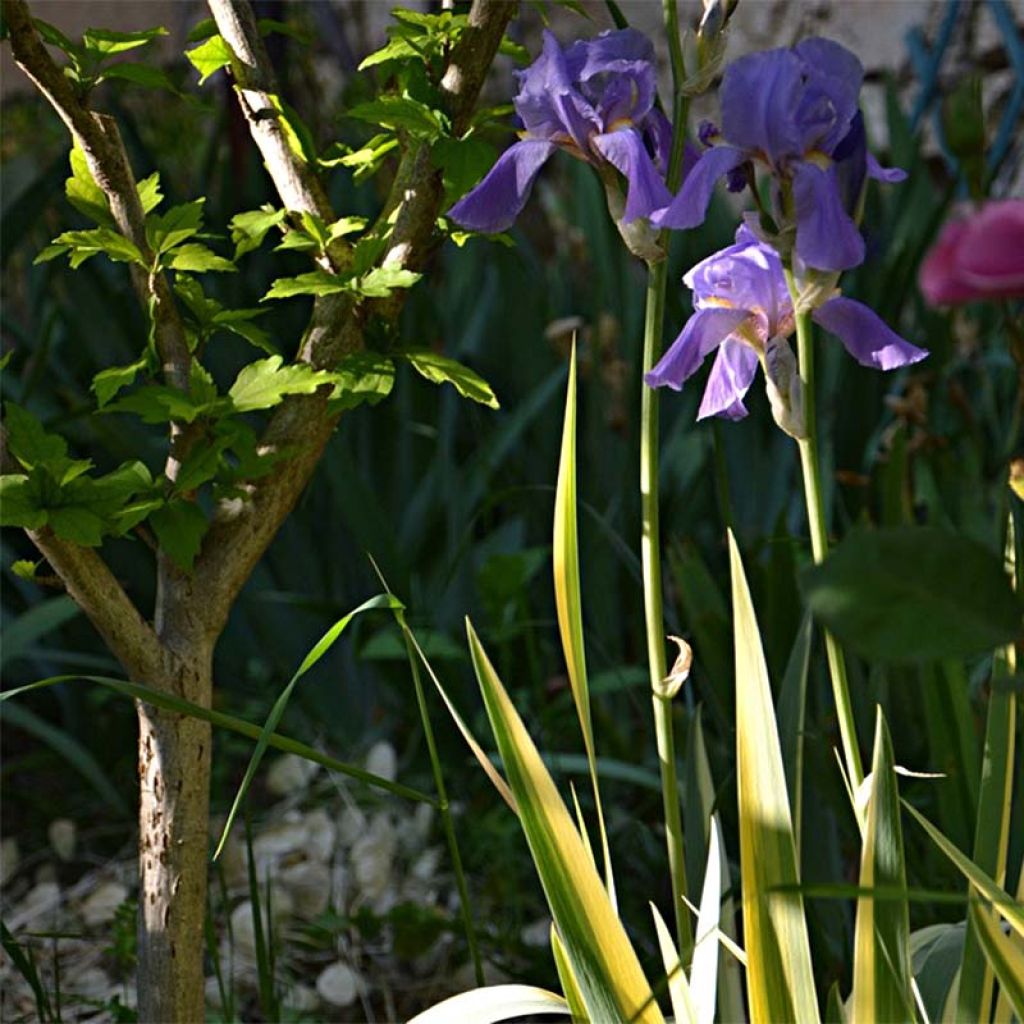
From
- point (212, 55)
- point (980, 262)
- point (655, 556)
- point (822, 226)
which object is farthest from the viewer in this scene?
point (212, 55)

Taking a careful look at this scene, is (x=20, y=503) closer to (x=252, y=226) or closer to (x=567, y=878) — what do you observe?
(x=252, y=226)

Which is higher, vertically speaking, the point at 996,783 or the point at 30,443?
the point at 30,443

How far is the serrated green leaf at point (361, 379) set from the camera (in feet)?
2.32

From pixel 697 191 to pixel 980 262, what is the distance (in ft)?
1.02

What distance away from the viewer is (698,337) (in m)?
0.65

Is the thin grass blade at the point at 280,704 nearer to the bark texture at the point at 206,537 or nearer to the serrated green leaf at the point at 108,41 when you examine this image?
the bark texture at the point at 206,537

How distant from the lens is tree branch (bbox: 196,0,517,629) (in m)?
0.77

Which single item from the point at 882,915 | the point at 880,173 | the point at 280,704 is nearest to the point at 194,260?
the point at 280,704

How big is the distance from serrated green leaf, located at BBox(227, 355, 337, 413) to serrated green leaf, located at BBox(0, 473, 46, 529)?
0.11 m

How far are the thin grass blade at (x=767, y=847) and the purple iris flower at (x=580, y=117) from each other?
19cm

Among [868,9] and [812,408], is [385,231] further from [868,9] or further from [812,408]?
[868,9]

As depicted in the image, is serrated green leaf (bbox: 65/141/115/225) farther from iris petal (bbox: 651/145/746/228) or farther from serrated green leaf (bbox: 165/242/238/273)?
iris petal (bbox: 651/145/746/228)

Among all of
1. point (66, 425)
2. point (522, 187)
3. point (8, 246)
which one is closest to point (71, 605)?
point (66, 425)

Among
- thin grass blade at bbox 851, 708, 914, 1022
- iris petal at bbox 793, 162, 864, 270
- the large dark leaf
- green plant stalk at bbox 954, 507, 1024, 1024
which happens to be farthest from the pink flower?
green plant stalk at bbox 954, 507, 1024, 1024
